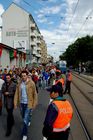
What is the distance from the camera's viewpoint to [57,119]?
550 cm

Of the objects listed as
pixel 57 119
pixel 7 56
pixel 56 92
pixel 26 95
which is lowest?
pixel 26 95

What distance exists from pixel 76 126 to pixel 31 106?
2737 mm

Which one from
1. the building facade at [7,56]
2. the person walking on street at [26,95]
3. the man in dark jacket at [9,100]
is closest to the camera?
the person walking on street at [26,95]

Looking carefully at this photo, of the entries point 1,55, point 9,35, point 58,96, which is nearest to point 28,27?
point 9,35

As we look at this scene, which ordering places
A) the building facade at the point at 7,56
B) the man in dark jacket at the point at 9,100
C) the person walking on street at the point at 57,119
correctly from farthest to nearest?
the building facade at the point at 7,56, the man in dark jacket at the point at 9,100, the person walking on street at the point at 57,119

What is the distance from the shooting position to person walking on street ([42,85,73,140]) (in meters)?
5.45

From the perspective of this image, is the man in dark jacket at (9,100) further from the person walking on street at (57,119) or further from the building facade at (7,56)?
the building facade at (7,56)

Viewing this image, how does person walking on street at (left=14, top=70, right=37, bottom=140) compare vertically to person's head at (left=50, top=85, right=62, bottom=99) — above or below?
below

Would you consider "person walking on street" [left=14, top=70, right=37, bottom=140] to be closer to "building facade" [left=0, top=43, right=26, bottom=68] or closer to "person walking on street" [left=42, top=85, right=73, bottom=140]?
"person walking on street" [left=42, top=85, right=73, bottom=140]

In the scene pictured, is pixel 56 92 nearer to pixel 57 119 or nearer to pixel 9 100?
pixel 57 119

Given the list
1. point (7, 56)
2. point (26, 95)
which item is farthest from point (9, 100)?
point (7, 56)

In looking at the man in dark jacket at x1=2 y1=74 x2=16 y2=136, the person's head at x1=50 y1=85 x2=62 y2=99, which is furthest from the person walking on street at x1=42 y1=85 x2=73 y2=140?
the man in dark jacket at x1=2 y1=74 x2=16 y2=136

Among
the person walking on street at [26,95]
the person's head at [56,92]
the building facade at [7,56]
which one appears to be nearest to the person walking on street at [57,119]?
the person's head at [56,92]

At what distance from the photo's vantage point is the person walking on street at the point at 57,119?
17.9 ft
